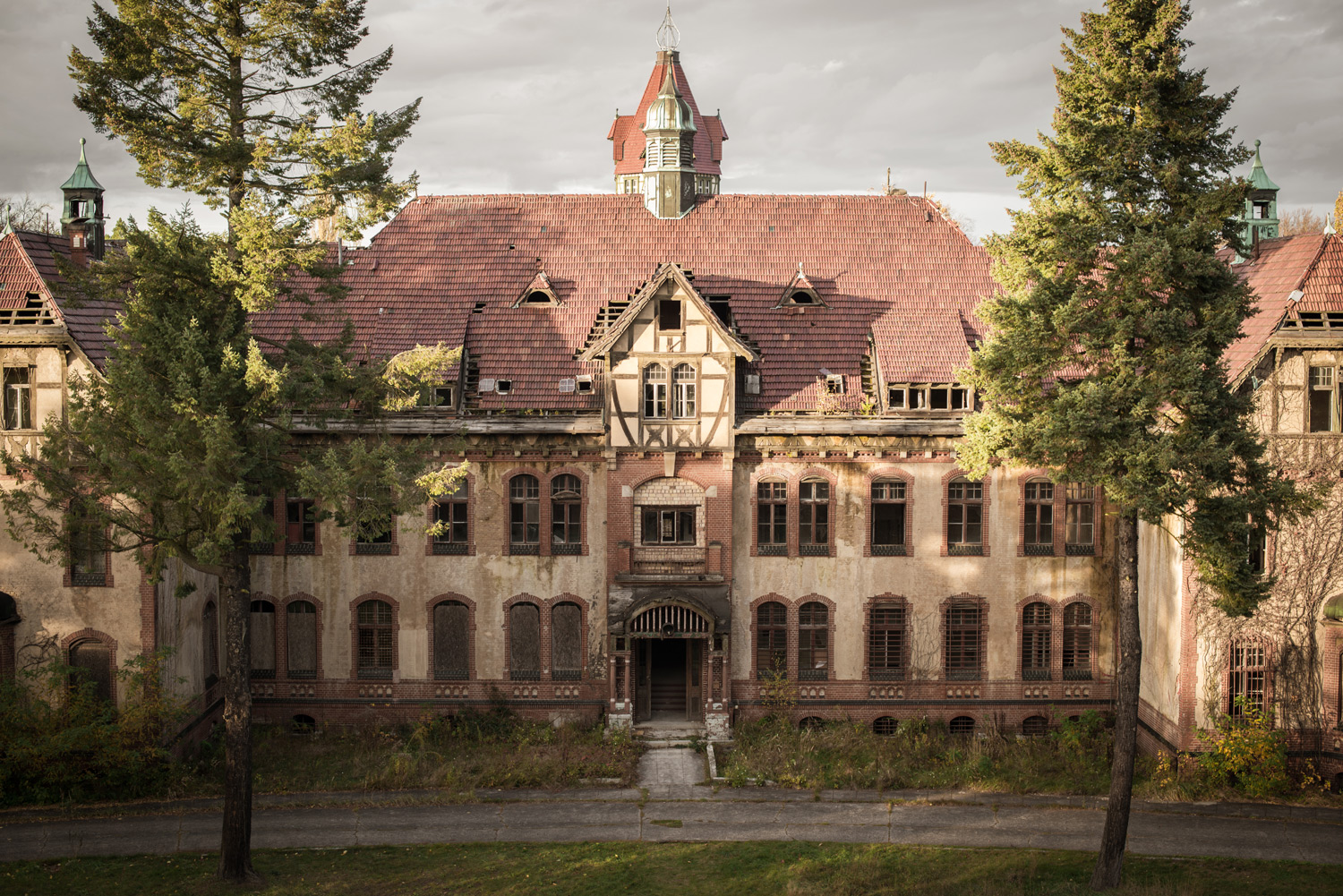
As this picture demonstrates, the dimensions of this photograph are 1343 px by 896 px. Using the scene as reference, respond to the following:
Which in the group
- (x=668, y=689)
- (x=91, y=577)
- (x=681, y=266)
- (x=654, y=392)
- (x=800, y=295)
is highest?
(x=681, y=266)

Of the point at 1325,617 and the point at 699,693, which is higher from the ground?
the point at 1325,617

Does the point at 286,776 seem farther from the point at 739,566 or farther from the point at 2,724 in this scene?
the point at 739,566

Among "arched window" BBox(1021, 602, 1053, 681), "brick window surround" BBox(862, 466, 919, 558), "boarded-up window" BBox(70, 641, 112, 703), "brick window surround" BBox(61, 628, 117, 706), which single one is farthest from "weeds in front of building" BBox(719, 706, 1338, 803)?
"boarded-up window" BBox(70, 641, 112, 703)

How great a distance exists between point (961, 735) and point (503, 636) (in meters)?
12.2

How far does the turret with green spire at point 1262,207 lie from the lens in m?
27.8

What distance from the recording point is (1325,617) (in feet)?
79.0

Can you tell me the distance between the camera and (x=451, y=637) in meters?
28.3

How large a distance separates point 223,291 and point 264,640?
1299 cm

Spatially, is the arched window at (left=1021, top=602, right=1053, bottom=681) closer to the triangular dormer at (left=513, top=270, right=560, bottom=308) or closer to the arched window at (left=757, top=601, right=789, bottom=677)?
the arched window at (left=757, top=601, right=789, bottom=677)

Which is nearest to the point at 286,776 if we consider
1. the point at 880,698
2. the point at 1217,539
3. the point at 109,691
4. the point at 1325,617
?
the point at 109,691

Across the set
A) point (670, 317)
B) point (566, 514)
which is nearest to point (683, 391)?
point (670, 317)

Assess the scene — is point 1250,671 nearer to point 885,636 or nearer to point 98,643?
point 885,636

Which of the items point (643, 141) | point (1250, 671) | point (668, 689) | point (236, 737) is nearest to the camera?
point (236, 737)

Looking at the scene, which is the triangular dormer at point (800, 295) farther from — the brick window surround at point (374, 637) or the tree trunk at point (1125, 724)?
the brick window surround at point (374, 637)
